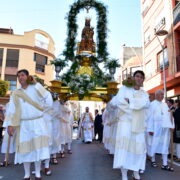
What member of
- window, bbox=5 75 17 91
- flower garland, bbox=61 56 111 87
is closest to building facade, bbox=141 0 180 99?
flower garland, bbox=61 56 111 87

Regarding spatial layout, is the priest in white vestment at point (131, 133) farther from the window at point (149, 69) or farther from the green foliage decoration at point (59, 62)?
the window at point (149, 69)

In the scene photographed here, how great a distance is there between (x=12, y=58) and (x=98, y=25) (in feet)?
84.9

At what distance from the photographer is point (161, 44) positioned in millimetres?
14984

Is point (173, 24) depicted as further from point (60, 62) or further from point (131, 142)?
point (131, 142)

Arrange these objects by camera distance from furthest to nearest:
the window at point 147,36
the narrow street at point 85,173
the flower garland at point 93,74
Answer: the window at point 147,36 → the flower garland at point 93,74 → the narrow street at point 85,173

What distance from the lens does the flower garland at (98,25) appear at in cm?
1004

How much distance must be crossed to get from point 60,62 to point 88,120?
5344 mm

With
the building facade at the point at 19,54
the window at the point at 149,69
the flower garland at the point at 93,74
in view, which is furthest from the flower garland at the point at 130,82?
the building facade at the point at 19,54

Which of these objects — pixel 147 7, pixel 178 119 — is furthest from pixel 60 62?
pixel 147 7

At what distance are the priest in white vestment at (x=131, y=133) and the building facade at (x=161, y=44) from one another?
10760 mm

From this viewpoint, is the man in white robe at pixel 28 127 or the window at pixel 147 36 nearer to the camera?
the man in white robe at pixel 28 127

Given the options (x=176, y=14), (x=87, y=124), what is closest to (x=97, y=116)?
(x=87, y=124)

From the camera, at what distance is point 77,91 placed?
8625mm

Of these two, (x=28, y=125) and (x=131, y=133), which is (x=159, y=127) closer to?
(x=131, y=133)
